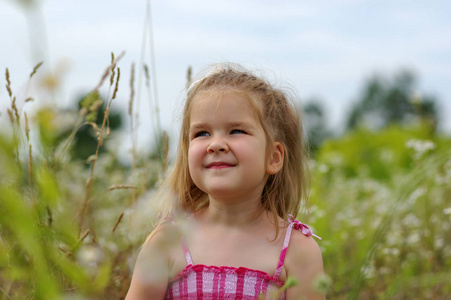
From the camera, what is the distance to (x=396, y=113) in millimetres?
39250

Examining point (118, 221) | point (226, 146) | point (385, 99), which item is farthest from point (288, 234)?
point (385, 99)

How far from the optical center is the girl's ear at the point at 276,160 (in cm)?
179

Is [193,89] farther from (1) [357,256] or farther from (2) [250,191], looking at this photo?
(1) [357,256]

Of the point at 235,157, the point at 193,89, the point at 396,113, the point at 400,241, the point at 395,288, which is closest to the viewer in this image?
the point at 395,288

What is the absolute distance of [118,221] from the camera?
66.5 inches

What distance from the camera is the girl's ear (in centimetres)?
179

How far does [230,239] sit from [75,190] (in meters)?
2.87

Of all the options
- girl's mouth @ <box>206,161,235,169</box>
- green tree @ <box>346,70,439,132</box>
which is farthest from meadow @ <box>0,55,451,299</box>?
green tree @ <box>346,70,439,132</box>

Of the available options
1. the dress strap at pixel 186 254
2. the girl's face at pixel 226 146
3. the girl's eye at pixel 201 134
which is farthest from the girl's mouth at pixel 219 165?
the dress strap at pixel 186 254

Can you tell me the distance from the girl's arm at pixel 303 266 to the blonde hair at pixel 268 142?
0.14m

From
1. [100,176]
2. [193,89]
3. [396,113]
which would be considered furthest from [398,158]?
[396,113]

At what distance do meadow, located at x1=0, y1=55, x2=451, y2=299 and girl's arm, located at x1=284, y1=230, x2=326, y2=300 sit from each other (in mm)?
138

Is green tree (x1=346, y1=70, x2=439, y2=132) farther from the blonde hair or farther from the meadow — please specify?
the blonde hair

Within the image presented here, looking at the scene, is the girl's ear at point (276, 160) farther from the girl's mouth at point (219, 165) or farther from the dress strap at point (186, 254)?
the dress strap at point (186, 254)
